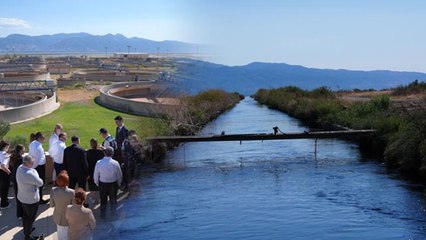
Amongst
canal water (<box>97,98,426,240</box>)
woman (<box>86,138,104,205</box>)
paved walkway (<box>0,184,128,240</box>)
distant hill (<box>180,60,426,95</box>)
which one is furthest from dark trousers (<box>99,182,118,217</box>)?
distant hill (<box>180,60,426,95</box>)

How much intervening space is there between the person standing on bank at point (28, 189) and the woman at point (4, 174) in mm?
2024

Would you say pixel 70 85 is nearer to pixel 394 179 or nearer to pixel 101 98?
pixel 101 98

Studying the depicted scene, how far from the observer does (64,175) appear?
8.92 m

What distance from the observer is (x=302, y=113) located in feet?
162

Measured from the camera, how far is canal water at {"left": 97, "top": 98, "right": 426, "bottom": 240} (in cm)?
1395

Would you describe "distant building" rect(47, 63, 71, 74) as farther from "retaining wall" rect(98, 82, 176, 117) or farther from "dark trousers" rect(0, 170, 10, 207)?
"dark trousers" rect(0, 170, 10, 207)

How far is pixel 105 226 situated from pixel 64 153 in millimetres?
1741

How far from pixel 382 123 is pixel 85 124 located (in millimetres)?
14771

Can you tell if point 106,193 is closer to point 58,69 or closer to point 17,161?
point 17,161

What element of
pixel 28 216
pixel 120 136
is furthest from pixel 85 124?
pixel 28 216

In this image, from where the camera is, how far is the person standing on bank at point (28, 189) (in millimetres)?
9688

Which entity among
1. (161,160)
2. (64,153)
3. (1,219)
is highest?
(64,153)

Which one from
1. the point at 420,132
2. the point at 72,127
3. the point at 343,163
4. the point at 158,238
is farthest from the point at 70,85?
the point at 158,238

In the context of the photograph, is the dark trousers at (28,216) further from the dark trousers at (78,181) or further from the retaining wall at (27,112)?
the retaining wall at (27,112)
